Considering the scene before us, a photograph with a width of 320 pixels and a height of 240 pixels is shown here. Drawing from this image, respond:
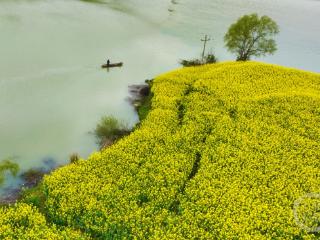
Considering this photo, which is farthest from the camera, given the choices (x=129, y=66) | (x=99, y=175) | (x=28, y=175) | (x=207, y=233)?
(x=129, y=66)

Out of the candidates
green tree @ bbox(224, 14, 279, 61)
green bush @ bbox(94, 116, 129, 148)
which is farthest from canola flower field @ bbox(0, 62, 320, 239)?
green tree @ bbox(224, 14, 279, 61)

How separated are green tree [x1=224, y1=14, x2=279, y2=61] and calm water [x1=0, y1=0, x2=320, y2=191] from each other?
12.0m

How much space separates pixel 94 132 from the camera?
52438mm

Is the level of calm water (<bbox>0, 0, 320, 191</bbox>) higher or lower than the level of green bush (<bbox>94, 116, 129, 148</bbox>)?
higher

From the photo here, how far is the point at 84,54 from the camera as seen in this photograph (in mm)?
77000

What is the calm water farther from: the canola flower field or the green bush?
the canola flower field

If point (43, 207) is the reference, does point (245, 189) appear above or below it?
above

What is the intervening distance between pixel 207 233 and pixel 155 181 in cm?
761

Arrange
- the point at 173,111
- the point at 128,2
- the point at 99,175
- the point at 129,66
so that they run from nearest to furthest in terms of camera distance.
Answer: the point at 99,175, the point at 173,111, the point at 129,66, the point at 128,2

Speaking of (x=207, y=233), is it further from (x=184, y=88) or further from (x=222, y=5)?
(x=222, y=5)

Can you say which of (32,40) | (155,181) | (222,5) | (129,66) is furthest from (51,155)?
(222,5)

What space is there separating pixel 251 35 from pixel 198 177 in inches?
1860

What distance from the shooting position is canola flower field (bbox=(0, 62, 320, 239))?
3319 cm

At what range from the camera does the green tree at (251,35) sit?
76062 mm
